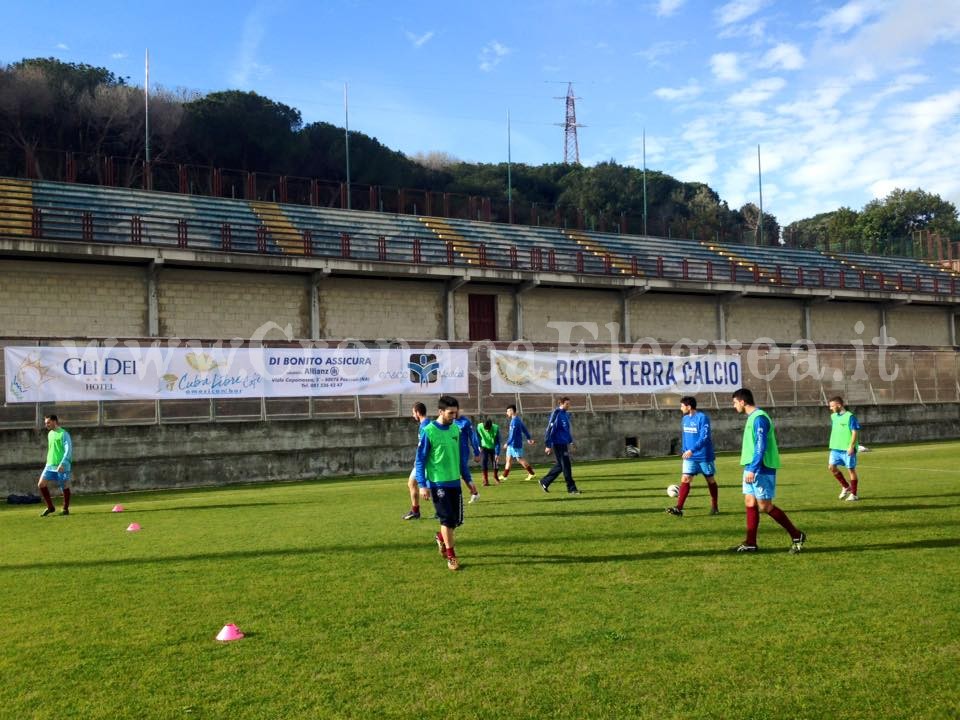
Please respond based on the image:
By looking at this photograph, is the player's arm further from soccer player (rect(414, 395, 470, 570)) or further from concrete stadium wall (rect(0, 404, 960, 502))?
soccer player (rect(414, 395, 470, 570))

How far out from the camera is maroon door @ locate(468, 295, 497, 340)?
36219 mm

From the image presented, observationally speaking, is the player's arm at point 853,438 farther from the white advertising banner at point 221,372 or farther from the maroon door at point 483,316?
the maroon door at point 483,316

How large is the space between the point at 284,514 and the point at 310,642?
8030 mm

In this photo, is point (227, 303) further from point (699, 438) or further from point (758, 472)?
Result: point (758, 472)

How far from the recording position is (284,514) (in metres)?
14.0

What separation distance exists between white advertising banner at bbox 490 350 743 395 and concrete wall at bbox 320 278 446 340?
10706 mm

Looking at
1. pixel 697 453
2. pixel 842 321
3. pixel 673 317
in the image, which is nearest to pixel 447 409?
pixel 697 453

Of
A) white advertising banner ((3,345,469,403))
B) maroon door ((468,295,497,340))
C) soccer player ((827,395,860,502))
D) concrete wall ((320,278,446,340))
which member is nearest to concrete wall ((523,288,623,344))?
maroon door ((468,295,497,340))

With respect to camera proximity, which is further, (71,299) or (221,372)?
(71,299)

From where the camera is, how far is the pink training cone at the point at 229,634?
6.25m

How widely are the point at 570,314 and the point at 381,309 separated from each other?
853cm

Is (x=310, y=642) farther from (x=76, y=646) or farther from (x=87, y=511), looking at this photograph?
(x=87, y=511)

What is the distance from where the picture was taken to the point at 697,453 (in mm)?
12688

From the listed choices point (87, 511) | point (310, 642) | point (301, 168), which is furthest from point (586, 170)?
point (310, 642)
